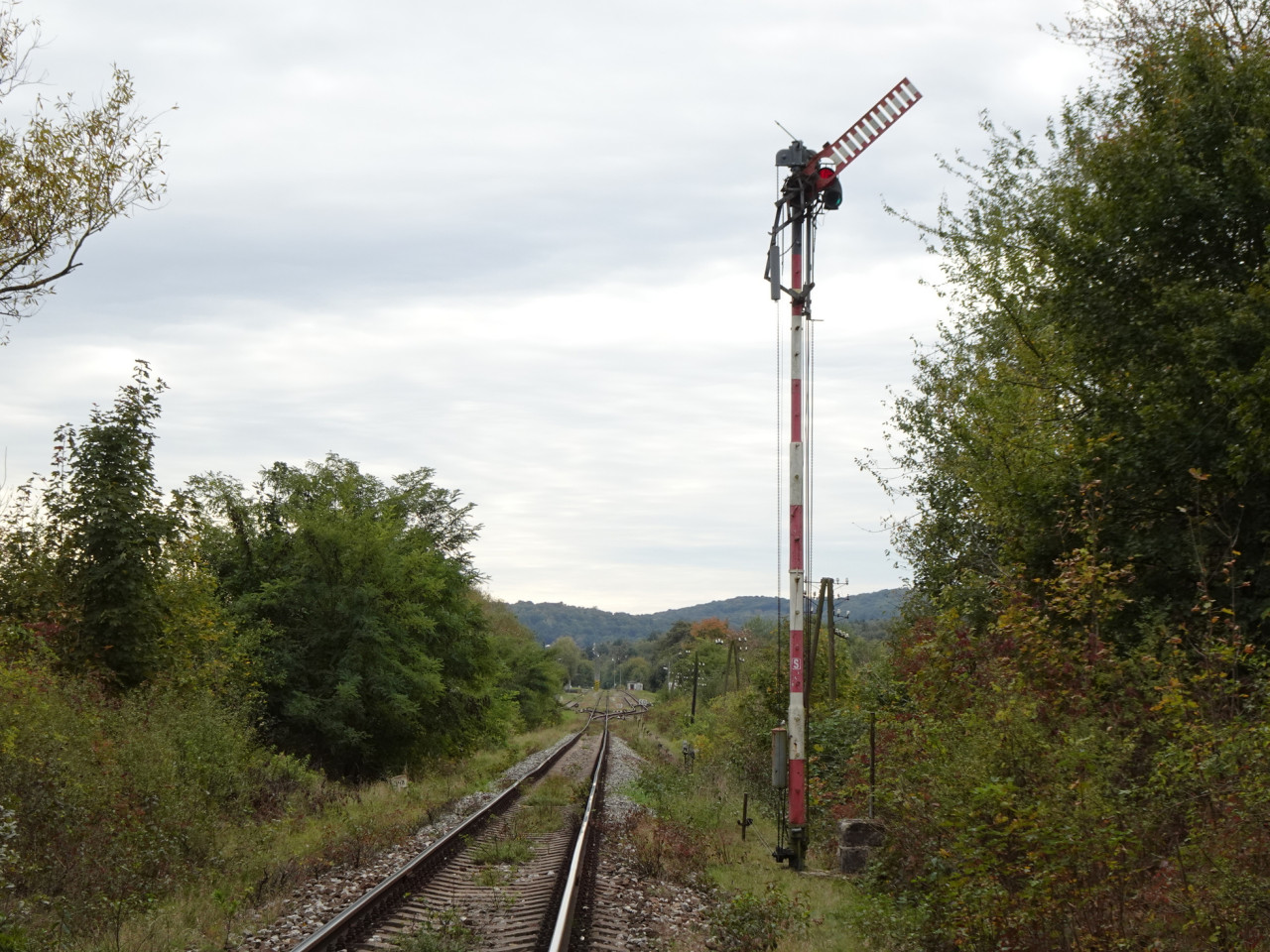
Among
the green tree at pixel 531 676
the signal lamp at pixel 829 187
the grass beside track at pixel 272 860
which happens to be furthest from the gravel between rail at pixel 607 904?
the green tree at pixel 531 676

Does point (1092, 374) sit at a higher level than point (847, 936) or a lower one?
higher

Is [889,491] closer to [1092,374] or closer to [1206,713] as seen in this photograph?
[1092,374]

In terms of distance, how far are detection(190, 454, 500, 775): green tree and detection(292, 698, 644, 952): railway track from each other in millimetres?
9341

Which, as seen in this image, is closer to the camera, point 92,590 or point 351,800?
point 92,590

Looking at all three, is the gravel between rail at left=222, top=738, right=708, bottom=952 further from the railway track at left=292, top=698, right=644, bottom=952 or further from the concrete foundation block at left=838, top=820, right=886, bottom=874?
the concrete foundation block at left=838, top=820, right=886, bottom=874

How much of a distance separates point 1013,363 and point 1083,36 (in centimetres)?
463

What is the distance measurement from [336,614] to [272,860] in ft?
49.9

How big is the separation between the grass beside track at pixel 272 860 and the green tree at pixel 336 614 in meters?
4.31

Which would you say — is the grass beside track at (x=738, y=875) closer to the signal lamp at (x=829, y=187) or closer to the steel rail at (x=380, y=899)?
the steel rail at (x=380, y=899)

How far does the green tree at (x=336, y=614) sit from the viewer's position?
83.8 feet

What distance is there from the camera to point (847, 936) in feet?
30.2

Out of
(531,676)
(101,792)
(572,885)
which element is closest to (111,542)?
(101,792)

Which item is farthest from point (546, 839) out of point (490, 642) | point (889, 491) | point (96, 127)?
point (490, 642)

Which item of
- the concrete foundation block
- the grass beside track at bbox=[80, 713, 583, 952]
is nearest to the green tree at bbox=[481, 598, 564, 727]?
the grass beside track at bbox=[80, 713, 583, 952]
